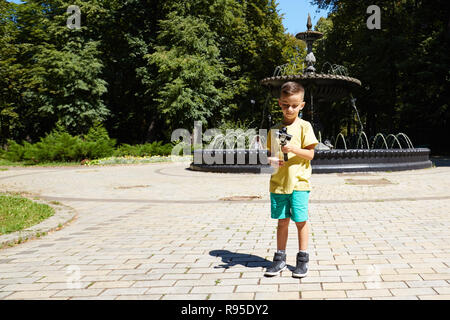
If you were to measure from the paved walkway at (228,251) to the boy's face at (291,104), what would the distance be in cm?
148

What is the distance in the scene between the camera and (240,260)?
13.3ft

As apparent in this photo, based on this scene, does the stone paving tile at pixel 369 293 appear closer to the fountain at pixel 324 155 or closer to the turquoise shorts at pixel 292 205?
the turquoise shorts at pixel 292 205

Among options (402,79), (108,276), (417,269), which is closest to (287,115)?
(417,269)

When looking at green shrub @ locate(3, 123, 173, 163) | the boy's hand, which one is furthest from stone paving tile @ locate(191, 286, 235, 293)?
green shrub @ locate(3, 123, 173, 163)

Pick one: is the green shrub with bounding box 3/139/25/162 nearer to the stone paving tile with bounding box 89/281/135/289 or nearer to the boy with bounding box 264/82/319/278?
the stone paving tile with bounding box 89/281/135/289

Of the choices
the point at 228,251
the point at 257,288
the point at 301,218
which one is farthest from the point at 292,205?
the point at 228,251

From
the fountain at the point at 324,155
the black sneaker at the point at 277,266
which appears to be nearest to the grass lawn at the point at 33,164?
the fountain at the point at 324,155

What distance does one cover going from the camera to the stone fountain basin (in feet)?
43.2

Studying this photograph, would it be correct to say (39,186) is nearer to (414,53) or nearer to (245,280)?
(245,280)

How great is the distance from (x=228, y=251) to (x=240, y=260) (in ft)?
1.28

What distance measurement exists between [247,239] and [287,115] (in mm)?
2086

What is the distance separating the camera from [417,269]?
3.61 m

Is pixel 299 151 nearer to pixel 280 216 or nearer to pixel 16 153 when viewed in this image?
pixel 280 216

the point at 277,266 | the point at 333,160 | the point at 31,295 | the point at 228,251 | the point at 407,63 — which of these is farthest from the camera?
the point at 407,63
